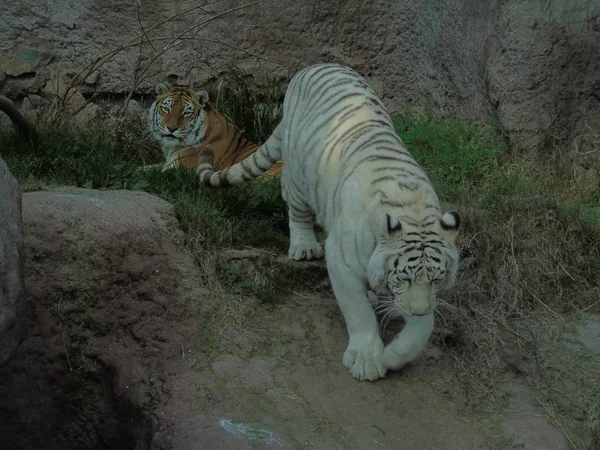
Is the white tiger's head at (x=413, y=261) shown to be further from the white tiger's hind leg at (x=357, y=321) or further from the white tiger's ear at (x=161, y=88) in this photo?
the white tiger's ear at (x=161, y=88)

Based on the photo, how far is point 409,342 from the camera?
4391 mm

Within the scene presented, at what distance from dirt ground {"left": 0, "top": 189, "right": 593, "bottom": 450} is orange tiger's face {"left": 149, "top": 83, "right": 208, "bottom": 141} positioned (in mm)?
2625

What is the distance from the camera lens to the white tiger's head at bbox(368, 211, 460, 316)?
412cm

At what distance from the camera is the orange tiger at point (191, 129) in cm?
764

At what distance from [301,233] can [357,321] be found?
1.08 meters

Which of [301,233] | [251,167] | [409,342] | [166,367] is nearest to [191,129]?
[251,167]

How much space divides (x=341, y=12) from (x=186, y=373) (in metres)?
4.57

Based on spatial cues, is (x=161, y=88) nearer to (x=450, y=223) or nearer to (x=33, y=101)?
(x=33, y=101)

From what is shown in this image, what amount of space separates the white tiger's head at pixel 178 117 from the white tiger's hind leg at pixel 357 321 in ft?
11.2

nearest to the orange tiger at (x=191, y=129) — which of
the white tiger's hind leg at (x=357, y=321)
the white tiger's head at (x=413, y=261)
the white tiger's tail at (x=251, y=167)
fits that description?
the white tiger's tail at (x=251, y=167)

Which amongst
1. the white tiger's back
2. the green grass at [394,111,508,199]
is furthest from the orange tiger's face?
the white tiger's back

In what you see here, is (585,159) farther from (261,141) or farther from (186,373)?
(186,373)

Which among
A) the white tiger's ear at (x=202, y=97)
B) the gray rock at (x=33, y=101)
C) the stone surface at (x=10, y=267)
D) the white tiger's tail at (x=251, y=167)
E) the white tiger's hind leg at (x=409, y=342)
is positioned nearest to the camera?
the stone surface at (x=10, y=267)

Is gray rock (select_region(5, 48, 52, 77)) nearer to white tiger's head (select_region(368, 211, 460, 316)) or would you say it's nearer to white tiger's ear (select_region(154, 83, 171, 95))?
white tiger's ear (select_region(154, 83, 171, 95))
